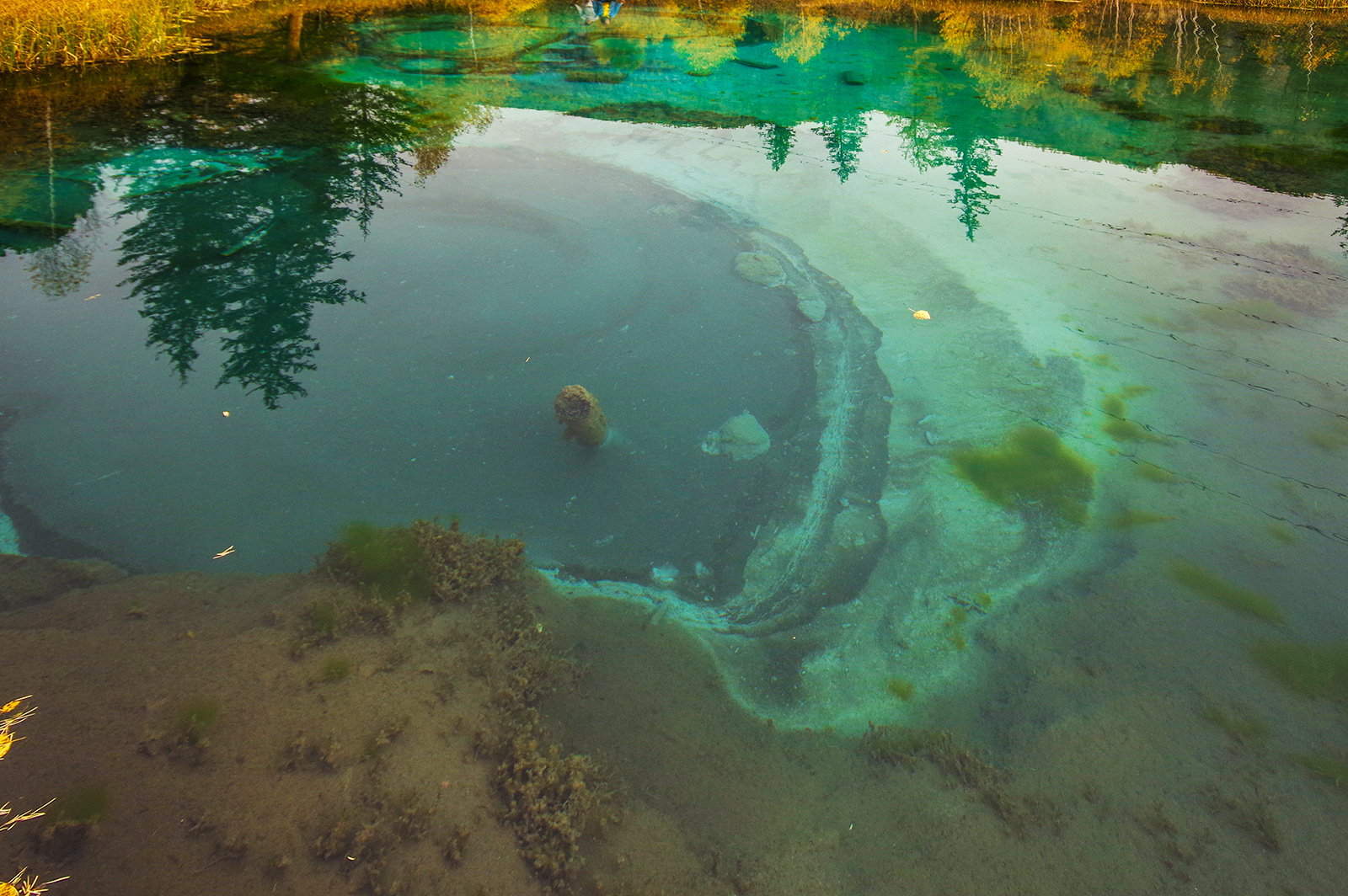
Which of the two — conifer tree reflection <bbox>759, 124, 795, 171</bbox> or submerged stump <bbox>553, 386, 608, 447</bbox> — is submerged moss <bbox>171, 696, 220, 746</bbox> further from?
conifer tree reflection <bbox>759, 124, 795, 171</bbox>

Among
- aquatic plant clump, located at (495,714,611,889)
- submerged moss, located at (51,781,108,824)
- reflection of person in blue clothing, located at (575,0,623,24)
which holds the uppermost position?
reflection of person in blue clothing, located at (575,0,623,24)

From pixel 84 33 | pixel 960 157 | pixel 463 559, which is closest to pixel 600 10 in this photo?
pixel 84 33

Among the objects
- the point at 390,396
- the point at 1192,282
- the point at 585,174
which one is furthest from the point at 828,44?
the point at 390,396

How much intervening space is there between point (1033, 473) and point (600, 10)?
1427 centimetres

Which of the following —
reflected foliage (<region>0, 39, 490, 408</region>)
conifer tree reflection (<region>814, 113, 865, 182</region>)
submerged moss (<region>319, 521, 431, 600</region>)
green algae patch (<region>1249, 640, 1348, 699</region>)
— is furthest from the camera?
conifer tree reflection (<region>814, 113, 865, 182</region>)

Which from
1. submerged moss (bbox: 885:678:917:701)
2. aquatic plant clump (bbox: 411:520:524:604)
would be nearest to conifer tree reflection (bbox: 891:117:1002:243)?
submerged moss (bbox: 885:678:917:701)

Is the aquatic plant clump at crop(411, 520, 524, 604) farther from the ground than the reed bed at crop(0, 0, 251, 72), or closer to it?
closer to it

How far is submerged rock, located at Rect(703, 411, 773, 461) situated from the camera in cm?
424

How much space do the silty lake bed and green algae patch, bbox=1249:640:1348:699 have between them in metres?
0.02

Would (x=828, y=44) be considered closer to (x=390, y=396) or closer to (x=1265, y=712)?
(x=390, y=396)

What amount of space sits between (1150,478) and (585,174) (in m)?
5.96

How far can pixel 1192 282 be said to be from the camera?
18.8ft

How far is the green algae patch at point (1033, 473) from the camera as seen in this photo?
13.0ft

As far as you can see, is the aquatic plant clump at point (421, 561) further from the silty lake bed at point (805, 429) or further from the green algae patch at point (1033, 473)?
the green algae patch at point (1033, 473)
